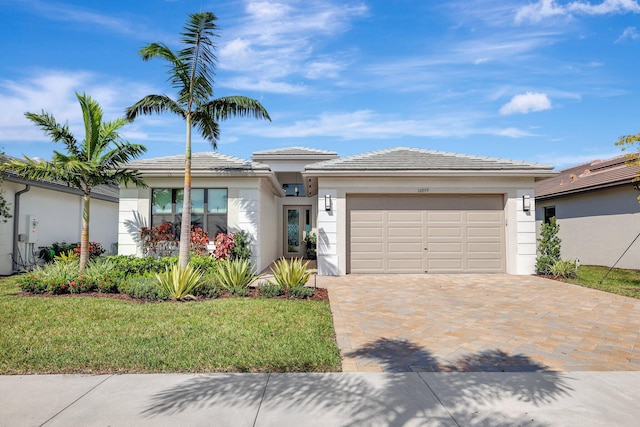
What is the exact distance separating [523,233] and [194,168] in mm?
11425

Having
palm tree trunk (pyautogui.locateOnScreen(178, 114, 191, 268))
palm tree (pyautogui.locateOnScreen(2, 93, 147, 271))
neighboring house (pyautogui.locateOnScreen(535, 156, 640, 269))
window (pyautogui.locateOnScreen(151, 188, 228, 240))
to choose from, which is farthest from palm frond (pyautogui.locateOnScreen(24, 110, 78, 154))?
neighboring house (pyautogui.locateOnScreen(535, 156, 640, 269))

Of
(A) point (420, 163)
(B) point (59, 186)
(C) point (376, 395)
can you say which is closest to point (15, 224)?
(B) point (59, 186)

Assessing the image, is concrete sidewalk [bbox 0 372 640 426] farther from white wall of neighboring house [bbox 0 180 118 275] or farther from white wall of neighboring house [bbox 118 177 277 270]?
white wall of neighboring house [bbox 0 180 118 275]

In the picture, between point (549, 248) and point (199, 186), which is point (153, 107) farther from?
point (549, 248)

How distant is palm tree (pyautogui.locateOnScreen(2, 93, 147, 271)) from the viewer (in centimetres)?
883

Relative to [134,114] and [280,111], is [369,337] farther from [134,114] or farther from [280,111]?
[134,114]

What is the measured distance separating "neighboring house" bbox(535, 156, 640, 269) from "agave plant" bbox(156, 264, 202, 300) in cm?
1223

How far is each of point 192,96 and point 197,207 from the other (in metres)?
3.73

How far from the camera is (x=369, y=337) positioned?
5.00 meters

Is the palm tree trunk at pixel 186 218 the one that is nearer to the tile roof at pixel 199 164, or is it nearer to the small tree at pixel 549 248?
the tile roof at pixel 199 164

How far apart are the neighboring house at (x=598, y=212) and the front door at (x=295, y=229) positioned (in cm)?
1196

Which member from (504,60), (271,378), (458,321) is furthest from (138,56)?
(504,60)

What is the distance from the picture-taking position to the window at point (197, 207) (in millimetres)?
11250

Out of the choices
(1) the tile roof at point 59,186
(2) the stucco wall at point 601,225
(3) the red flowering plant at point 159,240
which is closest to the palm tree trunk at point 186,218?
(3) the red flowering plant at point 159,240
